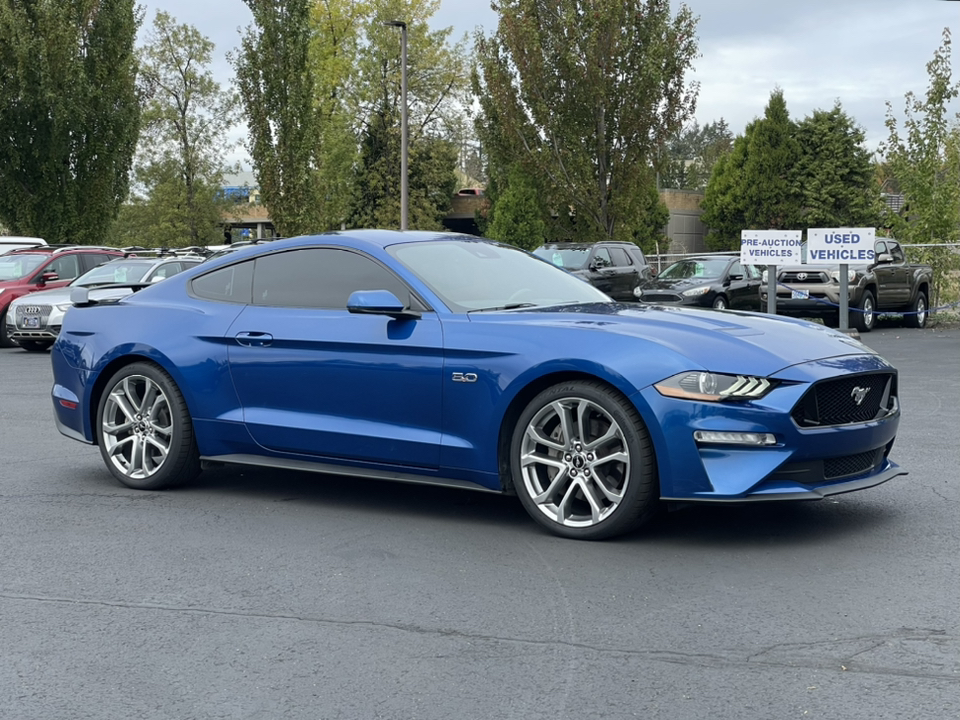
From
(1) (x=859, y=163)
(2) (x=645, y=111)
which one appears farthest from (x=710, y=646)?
(1) (x=859, y=163)

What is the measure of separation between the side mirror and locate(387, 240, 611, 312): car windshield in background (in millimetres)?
238

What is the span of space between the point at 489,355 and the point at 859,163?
1998 inches

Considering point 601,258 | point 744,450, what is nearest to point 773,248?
point 601,258

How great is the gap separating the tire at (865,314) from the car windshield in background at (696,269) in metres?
3.16

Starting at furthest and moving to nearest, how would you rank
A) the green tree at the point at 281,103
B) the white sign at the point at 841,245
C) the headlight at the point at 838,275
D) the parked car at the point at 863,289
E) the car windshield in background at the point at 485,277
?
1. the green tree at the point at 281,103
2. the parked car at the point at 863,289
3. the headlight at the point at 838,275
4. the white sign at the point at 841,245
5. the car windshield in background at the point at 485,277

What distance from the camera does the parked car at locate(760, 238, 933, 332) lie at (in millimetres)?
24062

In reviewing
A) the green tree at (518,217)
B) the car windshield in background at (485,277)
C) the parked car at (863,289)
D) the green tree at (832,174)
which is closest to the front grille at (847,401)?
the car windshield in background at (485,277)

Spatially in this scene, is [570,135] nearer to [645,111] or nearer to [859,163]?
[645,111]

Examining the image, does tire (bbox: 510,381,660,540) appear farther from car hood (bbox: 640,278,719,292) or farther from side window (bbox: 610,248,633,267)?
side window (bbox: 610,248,633,267)

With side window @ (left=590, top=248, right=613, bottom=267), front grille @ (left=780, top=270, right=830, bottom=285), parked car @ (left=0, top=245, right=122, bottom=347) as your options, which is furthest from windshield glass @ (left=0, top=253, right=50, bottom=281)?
front grille @ (left=780, top=270, right=830, bottom=285)

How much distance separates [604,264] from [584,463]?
840 inches

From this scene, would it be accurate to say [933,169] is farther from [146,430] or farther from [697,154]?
[697,154]

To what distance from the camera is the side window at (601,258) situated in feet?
87.9

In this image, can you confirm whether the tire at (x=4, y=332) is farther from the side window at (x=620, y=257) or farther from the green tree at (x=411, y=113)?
the green tree at (x=411, y=113)
